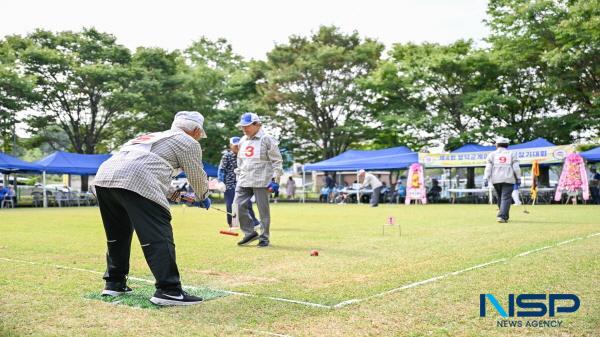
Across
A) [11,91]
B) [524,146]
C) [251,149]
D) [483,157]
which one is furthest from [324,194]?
[251,149]

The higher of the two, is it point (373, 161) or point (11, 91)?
point (11, 91)

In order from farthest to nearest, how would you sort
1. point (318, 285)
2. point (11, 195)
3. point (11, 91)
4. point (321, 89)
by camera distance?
point (321, 89)
point (11, 91)
point (11, 195)
point (318, 285)

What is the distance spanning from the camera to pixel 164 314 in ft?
13.0

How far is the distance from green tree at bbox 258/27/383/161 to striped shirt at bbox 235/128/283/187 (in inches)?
1087

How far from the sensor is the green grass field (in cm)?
356

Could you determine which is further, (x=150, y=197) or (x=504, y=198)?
(x=504, y=198)

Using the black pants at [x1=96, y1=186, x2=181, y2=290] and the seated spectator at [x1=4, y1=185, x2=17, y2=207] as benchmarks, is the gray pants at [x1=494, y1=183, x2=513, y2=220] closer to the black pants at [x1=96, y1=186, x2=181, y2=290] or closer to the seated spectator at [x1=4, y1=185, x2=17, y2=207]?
the black pants at [x1=96, y1=186, x2=181, y2=290]

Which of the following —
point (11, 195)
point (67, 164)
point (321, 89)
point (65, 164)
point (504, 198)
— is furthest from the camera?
point (321, 89)

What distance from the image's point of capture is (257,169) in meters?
8.26

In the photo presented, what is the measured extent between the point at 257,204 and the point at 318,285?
346cm

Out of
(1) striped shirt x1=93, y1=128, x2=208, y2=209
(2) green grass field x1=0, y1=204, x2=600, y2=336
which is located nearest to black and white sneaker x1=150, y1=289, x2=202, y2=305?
(2) green grass field x1=0, y1=204, x2=600, y2=336

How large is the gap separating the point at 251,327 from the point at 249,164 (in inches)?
192

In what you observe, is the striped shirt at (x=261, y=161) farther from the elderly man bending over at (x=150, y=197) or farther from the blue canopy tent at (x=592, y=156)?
the blue canopy tent at (x=592, y=156)

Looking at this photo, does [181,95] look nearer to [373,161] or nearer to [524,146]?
[373,161]
